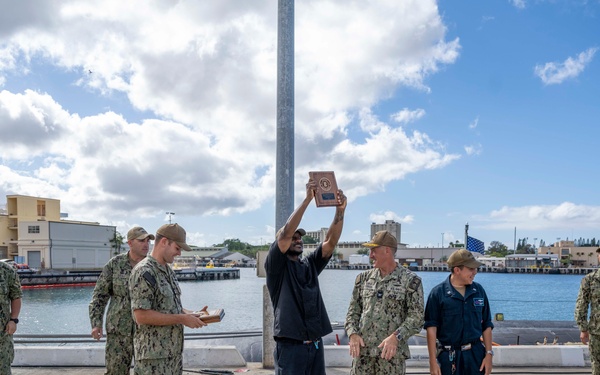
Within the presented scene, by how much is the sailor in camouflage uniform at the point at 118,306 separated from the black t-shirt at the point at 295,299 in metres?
1.49

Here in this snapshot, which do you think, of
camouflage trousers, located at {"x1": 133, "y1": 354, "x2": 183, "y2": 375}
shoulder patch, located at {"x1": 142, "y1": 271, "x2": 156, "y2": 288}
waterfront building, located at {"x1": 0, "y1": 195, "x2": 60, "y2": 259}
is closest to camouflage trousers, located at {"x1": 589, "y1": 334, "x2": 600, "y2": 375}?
camouflage trousers, located at {"x1": 133, "y1": 354, "x2": 183, "y2": 375}

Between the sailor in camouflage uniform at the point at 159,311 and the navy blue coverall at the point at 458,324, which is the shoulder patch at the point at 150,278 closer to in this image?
the sailor in camouflage uniform at the point at 159,311

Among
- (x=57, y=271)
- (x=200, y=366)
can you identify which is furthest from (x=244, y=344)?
(x=57, y=271)

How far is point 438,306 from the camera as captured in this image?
4.32 meters

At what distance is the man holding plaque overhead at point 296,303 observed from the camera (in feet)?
12.8

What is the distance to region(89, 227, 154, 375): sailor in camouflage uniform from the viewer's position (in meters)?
4.82

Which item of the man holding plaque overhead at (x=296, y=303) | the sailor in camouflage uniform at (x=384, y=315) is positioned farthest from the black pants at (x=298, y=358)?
the sailor in camouflage uniform at (x=384, y=315)

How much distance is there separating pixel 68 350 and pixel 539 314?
144ft

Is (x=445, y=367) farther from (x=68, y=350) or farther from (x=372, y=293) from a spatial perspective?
(x=68, y=350)

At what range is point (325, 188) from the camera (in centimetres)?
404

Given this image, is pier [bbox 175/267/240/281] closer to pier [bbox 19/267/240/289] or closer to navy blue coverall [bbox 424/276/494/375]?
pier [bbox 19/267/240/289]

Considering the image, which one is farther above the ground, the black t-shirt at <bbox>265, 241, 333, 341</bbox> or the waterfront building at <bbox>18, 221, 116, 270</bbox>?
the black t-shirt at <bbox>265, 241, 333, 341</bbox>

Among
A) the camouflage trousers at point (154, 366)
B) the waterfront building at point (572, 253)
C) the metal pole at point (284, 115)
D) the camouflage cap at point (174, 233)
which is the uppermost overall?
the metal pole at point (284, 115)

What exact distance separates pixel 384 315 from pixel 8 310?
140 inches
